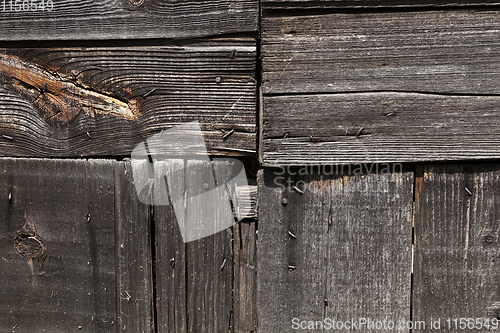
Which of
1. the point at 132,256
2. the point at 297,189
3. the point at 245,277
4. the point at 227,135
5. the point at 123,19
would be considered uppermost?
the point at 123,19

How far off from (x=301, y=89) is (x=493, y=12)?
0.86 m

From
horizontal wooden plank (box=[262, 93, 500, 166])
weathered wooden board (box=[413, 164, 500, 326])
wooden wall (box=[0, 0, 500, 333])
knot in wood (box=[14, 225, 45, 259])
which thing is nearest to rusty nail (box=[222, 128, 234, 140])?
wooden wall (box=[0, 0, 500, 333])

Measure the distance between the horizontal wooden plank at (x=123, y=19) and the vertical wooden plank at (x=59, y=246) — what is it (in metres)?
0.59

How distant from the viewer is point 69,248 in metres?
1.47

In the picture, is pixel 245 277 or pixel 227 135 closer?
pixel 227 135

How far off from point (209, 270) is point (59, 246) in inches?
29.1

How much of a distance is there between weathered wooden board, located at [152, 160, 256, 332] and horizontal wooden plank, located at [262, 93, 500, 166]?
0.34 metres

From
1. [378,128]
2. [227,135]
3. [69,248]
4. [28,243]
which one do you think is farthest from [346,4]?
[28,243]

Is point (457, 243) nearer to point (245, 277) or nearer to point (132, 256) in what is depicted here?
point (245, 277)

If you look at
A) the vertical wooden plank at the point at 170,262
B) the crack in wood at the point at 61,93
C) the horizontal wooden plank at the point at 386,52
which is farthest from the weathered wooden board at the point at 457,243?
the crack in wood at the point at 61,93

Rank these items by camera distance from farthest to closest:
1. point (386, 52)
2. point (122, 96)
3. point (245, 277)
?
point (245, 277), point (122, 96), point (386, 52)

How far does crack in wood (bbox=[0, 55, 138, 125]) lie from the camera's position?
140 centimetres

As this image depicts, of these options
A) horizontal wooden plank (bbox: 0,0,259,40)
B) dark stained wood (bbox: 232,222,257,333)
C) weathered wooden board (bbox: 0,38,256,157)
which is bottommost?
dark stained wood (bbox: 232,222,257,333)

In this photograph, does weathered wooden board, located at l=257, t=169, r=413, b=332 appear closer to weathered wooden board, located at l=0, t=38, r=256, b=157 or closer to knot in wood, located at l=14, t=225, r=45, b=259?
weathered wooden board, located at l=0, t=38, r=256, b=157
